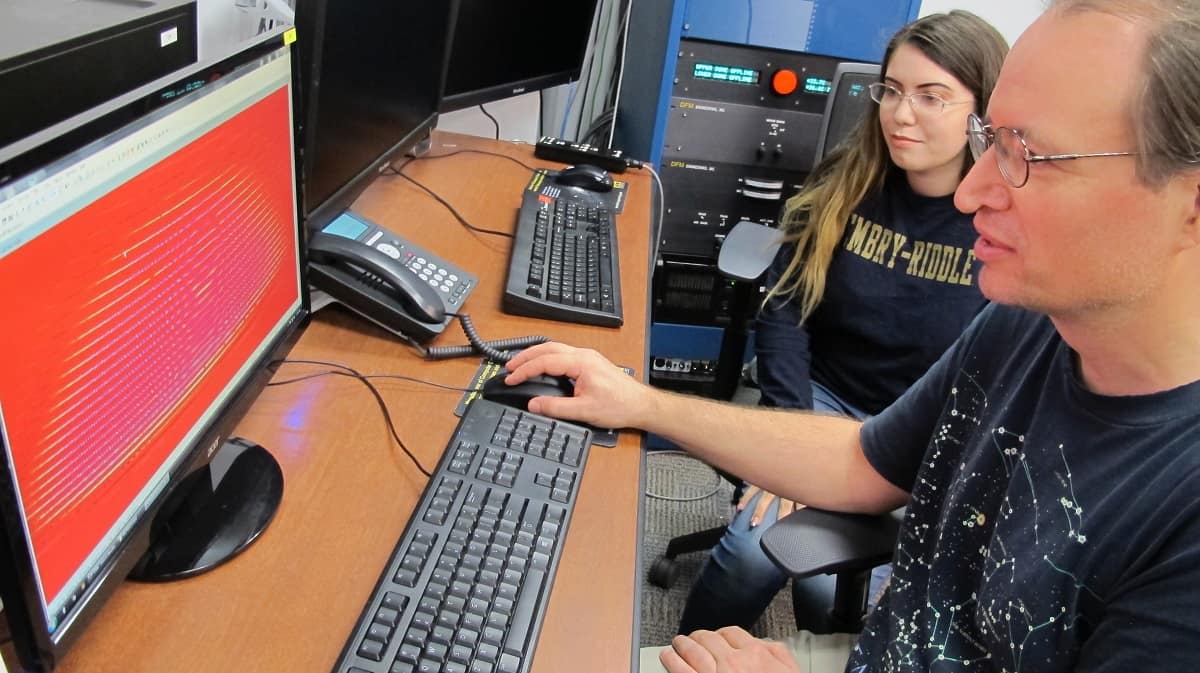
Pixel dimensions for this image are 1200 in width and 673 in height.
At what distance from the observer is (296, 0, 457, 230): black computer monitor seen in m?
1.03

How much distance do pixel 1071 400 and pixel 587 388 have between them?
522 mm

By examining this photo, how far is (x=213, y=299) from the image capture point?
77cm

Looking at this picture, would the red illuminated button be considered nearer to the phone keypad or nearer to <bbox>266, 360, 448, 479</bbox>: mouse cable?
the phone keypad

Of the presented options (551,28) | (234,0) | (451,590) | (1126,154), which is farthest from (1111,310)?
(551,28)

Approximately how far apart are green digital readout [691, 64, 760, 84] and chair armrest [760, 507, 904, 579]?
1354 mm

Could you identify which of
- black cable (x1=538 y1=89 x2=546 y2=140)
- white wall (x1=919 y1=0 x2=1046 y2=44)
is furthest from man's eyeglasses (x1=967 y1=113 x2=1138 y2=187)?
white wall (x1=919 y1=0 x2=1046 y2=44)

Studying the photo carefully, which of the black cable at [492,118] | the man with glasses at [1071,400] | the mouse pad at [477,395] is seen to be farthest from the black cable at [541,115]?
the man with glasses at [1071,400]

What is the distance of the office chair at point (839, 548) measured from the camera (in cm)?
105

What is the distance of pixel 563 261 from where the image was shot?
1.42 meters

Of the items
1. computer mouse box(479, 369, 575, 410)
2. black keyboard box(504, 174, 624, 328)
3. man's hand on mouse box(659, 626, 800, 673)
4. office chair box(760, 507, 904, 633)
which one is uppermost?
black keyboard box(504, 174, 624, 328)

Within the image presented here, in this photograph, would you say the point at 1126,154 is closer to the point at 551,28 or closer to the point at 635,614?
the point at 635,614

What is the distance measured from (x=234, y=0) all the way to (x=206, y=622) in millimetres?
885

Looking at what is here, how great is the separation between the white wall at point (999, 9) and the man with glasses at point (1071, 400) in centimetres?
204

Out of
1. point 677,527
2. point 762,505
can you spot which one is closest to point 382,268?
point 762,505
